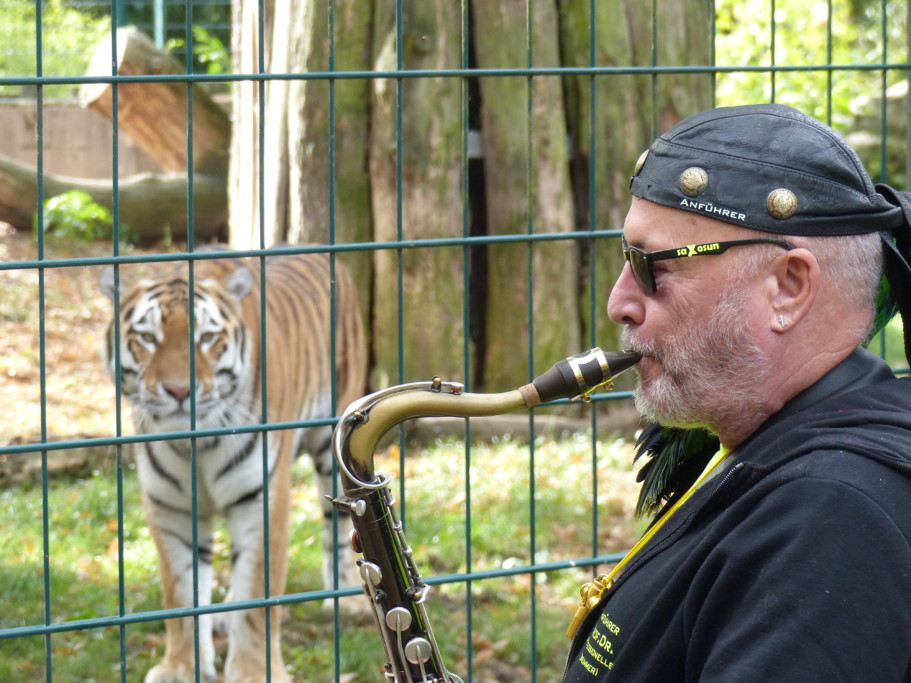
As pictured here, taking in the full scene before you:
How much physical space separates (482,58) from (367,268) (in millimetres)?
1376

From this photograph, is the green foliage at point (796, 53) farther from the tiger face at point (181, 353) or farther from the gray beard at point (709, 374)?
the gray beard at point (709, 374)

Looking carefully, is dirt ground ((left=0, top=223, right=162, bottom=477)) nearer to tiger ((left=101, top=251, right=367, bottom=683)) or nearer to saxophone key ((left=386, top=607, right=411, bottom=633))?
tiger ((left=101, top=251, right=367, bottom=683))

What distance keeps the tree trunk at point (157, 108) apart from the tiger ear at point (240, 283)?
11.4 feet

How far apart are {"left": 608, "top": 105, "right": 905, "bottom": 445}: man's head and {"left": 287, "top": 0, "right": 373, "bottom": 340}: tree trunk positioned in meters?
4.80

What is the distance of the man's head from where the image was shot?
1.81 m

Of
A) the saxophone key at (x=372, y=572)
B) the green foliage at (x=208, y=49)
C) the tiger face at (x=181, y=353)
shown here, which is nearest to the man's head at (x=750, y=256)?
the saxophone key at (x=372, y=572)

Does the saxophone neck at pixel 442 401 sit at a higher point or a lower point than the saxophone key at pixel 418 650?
higher

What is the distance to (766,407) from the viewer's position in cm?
191

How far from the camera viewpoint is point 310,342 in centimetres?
570

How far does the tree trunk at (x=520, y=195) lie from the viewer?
6.74 metres

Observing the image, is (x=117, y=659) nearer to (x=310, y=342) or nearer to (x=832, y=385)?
(x=310, y=342)

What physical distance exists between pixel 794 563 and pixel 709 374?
46 cm

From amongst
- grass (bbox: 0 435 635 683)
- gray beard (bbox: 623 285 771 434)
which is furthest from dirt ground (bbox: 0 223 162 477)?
gray beard (bbox: 623 285 771 434)

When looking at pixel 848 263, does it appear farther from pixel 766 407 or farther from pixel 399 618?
pixel 399 618
